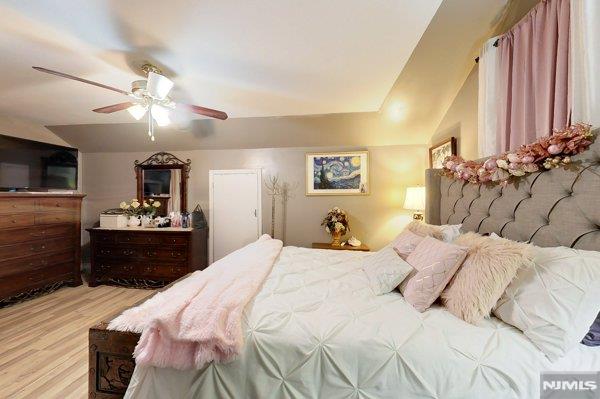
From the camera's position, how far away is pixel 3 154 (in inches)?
116

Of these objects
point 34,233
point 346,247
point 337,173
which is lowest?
point 346,247

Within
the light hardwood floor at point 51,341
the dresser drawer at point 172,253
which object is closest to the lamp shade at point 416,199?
the dresser drawer at point 172,253

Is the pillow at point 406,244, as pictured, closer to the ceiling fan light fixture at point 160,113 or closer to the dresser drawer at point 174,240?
the ceiling fan light fixture at point 160,113

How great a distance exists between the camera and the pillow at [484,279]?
38.9 inches

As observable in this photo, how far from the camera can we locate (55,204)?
10.4 ft

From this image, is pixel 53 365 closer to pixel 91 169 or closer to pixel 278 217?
pixel 278 217

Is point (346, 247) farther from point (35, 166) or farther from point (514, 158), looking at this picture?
point (35, 166)

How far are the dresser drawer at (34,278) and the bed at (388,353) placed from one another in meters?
3.11

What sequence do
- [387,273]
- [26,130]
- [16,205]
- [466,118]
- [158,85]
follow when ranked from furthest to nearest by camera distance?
1. [26,130]
2. [16,205]
3. [466,118]
4. [158,85]
5. [387,273]

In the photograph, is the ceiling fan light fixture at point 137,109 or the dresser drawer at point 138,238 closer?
the ceiling fan light fixture at point 137,109

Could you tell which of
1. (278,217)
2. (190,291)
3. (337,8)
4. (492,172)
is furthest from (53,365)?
(492,172)

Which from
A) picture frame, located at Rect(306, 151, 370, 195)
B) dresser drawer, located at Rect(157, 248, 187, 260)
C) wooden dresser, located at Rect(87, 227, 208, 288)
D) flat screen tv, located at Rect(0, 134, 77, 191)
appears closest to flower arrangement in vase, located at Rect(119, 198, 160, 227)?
wooden dresser, located at Rect(87, 227, 208, 288)

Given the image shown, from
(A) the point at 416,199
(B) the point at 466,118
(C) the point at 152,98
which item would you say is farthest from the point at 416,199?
(C) the point at 152,98

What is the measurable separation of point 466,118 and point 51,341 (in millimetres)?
4199
